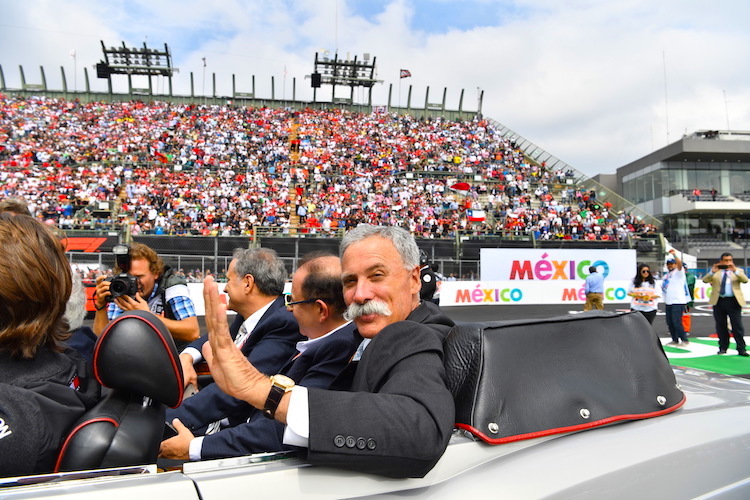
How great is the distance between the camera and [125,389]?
1.29 metres

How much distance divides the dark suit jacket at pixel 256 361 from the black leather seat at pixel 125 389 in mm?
1120

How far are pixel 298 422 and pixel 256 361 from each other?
4.29ft

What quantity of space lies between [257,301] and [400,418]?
189 cm

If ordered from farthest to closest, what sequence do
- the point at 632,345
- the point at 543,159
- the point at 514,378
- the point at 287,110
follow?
1. the point at 287,110
2. the point at 543,159
3. the point at 632,345
4. the point at 514,378

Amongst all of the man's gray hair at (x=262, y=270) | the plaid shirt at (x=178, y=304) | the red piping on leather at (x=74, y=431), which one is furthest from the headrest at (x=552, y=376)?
the plaid shirt at (x=178, y=304)

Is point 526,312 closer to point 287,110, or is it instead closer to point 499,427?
point 499,427

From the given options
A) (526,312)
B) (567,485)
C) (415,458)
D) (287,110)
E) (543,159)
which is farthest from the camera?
(287,110)

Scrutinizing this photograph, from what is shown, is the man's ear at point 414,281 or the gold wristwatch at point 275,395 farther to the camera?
the man's ear at point 414,281

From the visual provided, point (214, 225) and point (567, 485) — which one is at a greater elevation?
point (214, 225)

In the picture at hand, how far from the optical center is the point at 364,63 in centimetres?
4131

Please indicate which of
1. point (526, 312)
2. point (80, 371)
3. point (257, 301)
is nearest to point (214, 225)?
point (526, 312)

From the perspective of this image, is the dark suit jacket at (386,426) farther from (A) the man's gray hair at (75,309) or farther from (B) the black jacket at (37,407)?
(A) the man's gray hair at (75,309)

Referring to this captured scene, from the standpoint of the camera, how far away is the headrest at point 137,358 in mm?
1234

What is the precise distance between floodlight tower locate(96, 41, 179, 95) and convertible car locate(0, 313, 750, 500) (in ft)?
141
